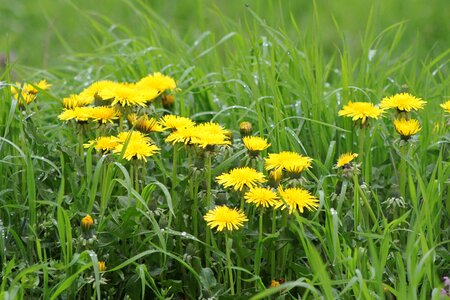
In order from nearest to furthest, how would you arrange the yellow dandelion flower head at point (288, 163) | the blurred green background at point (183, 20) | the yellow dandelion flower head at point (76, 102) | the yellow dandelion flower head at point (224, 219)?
the yellow dandelion flower head at point (224, 219) < the yellow dandelion flower head at point (288, 163) < the yellow dandelion flower head at point (76, 102) < the blurred green background at point (183, 20)

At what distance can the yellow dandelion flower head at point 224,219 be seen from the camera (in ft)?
7.16

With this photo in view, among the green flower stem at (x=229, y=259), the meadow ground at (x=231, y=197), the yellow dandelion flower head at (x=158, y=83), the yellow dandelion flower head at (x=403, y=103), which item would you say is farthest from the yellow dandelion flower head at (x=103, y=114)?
the yellow dandelion flower head at (x=403, y=103)

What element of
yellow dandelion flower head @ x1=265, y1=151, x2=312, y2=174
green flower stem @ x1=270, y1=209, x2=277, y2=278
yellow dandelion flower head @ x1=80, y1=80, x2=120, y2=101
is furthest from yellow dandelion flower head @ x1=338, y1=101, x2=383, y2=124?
yellow dandelion flower head @ x1=80, y1=80, x2=120, y2=101

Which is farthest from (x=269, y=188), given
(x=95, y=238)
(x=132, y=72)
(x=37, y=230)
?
(x=132, y=72)

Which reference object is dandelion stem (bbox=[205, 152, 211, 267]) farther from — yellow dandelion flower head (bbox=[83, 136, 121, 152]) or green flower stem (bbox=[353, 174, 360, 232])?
green flower stem (bbox=[353, 174, 360, 232])

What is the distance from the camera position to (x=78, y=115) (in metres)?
2.44

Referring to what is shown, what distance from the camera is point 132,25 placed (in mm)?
5520

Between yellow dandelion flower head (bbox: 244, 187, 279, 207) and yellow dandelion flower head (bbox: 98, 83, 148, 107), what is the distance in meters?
0.43

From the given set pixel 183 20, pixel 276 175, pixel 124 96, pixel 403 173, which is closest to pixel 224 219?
pixel 276 175

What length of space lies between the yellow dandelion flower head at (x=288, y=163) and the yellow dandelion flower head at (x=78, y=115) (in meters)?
0.54

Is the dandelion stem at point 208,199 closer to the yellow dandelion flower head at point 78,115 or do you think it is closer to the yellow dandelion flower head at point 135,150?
the yellow dandelion flower head at point 135,150

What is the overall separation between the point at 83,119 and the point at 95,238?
14.9 inches

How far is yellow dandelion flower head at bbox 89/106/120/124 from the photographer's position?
2443 millimetres

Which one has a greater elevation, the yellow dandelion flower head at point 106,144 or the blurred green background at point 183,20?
the yellow dandelion flower head at point 106,144
